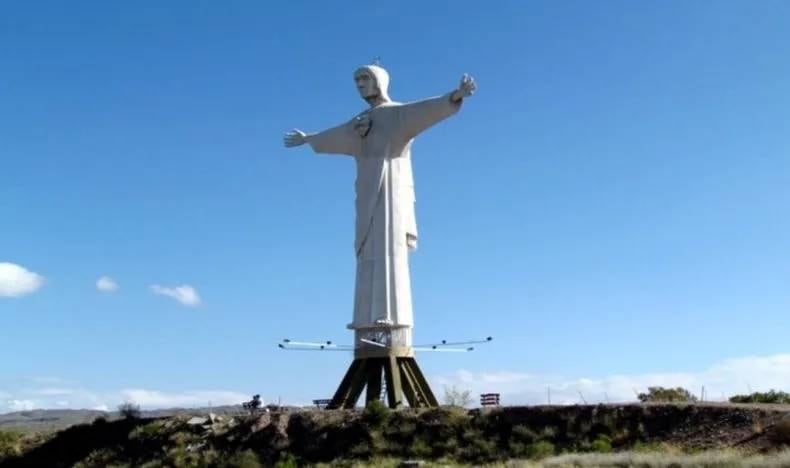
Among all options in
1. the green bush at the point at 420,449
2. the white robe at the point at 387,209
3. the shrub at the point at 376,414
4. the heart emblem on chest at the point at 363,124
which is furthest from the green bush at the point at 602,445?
the heart emblem on chest at the point at 363,124

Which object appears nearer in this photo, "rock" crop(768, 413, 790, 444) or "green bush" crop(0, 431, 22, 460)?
"rock" crop(768, 413, 790, 444)

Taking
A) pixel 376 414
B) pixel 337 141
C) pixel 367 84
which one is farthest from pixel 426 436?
pixel 367 84

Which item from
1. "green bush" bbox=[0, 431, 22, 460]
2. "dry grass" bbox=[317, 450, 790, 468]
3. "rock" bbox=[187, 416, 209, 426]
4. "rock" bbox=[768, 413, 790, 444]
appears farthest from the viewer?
"green bush" bbox=[0, 431, 22, 460]

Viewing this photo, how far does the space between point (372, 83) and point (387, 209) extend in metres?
4.78

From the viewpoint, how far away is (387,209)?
32719 mm

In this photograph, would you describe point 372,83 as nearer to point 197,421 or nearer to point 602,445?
point 197,421

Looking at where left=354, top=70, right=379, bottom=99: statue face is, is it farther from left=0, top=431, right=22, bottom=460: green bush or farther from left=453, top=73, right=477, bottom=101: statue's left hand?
left=0, top=431, right=22, bottom=460: green bush

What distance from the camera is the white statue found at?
31828 millimetres

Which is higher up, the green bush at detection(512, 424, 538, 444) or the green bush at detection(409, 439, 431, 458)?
the green bush at detection(512, 424, 538, 444)

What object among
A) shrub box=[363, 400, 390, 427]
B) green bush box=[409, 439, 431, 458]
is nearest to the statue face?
shrub box=[363, 400, 390, 427]

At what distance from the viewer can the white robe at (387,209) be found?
105ft

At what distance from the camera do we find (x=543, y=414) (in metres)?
27.0

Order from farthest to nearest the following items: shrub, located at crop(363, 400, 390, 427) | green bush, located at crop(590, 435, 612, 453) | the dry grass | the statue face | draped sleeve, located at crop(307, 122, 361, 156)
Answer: draped sleeve, located at crop(307, 122, 361, 156) < the statue face < shrub, located at crop(363, 400, 390, 427) < green bush, located at crop(590, 435, 612, 453) < the dry grass

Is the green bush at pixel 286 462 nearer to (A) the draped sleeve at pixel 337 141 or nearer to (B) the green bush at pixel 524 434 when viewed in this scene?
(B) the green bush at pixel 524 434
